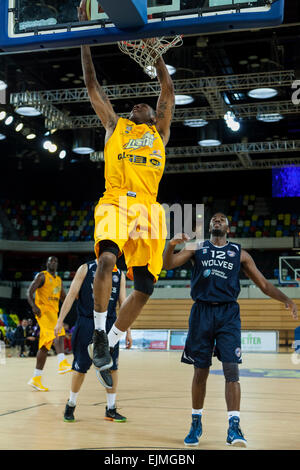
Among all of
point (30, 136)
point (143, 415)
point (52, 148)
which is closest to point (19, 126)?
point (30, 136)

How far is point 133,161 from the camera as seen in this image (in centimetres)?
482

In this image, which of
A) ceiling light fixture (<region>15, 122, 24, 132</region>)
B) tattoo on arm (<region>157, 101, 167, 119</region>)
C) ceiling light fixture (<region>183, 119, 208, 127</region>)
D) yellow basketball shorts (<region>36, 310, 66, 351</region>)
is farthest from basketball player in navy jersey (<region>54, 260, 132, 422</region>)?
ceiling light fixture (<region>15, 122, 24, 132</region>)

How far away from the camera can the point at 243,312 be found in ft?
74.4

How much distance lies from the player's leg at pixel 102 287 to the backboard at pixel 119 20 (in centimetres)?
164

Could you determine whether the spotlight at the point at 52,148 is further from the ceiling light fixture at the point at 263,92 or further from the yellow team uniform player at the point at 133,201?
the yellow team uniform player at the point at 133,201

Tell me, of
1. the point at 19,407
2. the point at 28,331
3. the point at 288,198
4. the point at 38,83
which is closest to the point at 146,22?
the point at 19,407

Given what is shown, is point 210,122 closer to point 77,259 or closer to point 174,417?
point 77,259

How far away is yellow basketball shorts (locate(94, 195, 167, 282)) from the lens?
14.9 ft

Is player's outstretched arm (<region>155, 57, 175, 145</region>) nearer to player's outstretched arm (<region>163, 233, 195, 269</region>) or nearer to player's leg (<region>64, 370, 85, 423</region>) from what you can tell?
player's outstretched arm (<region>163, 233, 195, 269</region>)

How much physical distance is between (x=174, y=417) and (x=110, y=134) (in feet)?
11.1

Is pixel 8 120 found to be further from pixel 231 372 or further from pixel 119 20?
pixel 231 372

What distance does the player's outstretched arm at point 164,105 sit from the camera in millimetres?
5227

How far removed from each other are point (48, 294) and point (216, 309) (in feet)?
19.2

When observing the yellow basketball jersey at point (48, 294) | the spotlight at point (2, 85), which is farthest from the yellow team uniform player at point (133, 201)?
the spotlight at point (2, 85)
